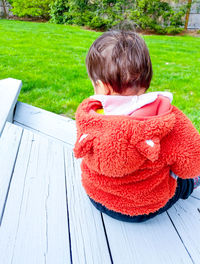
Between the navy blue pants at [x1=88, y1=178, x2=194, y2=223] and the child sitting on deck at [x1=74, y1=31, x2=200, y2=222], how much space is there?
5 centimetres

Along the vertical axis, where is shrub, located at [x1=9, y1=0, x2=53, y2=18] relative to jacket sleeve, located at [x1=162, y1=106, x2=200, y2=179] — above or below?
above

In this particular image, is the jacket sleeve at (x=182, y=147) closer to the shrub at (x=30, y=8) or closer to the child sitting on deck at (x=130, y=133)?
the child sitting on deck at (x=130, y=133)

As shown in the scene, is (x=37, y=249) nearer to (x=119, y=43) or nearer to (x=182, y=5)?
(x=119, y=43)

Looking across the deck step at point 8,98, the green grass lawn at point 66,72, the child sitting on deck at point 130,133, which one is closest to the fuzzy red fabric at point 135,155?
Result: the child sitting on deck at point 130,133

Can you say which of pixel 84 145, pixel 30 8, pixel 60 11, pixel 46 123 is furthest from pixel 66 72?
pixel 30 8

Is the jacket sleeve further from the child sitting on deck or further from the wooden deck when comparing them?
the wooden deck

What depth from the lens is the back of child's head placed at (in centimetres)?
89

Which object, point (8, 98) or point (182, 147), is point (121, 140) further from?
point (8, 98)

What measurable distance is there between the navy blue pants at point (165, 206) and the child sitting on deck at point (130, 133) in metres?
0.05

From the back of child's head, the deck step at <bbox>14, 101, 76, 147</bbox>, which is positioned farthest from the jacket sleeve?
the deck step at <bbox>14, 101, 76, 147</bbox>

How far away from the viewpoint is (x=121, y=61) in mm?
881

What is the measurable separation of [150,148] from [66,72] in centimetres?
348

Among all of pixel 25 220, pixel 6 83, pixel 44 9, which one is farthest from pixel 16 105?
pixel 44 9

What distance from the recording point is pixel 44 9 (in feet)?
47.9
